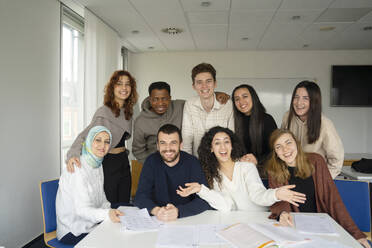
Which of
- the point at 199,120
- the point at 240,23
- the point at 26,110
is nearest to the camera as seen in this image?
the point at 199,120

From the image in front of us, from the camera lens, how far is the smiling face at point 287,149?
213cm


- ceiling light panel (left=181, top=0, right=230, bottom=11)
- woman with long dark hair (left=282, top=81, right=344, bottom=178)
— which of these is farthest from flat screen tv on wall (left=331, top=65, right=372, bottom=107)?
woman with long dark hair (left=282, top=81, right=344, bottom=178)

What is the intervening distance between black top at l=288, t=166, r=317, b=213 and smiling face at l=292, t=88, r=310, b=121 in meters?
0.58

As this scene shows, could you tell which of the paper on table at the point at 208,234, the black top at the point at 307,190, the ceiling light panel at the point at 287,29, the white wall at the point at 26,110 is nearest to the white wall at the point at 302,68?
the ceiling light panel at the point at 287,29

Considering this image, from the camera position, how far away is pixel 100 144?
2.19 meters

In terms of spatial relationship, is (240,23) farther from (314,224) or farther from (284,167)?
(314,224)

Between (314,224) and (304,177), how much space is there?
48 centimetres

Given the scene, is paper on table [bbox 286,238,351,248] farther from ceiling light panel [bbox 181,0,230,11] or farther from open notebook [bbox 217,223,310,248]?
ceiling light panel [bbox 181,0,230,11]

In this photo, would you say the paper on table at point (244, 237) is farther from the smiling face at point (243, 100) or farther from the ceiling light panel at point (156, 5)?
the ceiling light panel at point (156, 5)

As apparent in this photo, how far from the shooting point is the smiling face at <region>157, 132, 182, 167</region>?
7.09ft

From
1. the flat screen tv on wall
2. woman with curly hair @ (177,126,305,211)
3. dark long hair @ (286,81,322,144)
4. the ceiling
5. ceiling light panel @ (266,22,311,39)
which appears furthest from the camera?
the flat screen tv on wall

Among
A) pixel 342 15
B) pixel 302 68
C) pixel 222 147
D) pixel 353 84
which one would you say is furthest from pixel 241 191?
pixel 353 84

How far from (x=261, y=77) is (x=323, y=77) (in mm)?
1196

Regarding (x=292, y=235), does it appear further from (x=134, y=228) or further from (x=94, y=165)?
(x=94, y=165)
